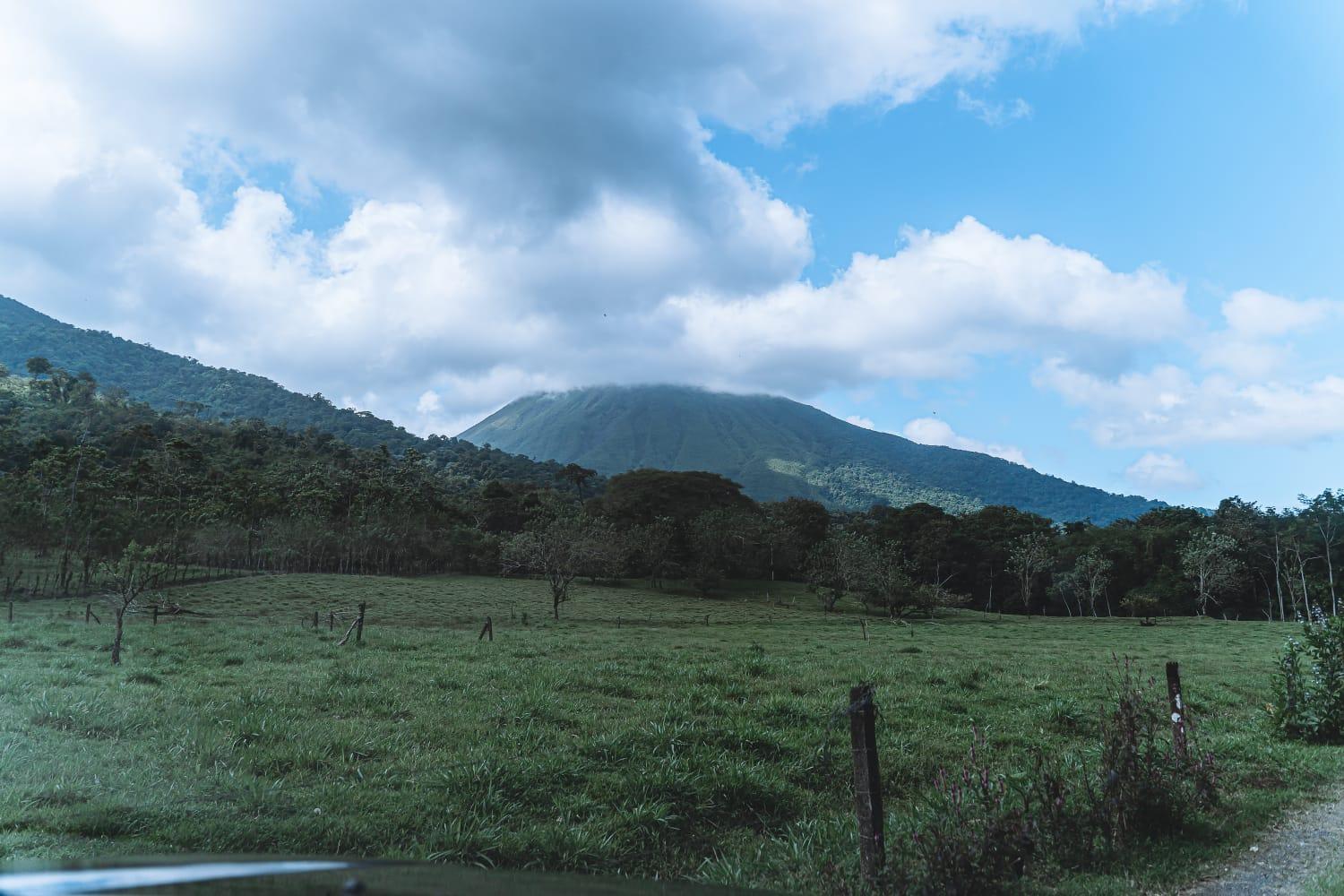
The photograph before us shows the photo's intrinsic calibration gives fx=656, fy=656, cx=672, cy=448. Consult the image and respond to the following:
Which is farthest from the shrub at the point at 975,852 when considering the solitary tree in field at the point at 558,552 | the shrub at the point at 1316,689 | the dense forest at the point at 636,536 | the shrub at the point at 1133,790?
the dense forest at the point at 636,536

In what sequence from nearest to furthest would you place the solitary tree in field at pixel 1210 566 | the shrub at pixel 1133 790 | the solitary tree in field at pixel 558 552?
the shrub at pixel 1133 790 < the solitary tree in field at pixel 558 552 < the solitary tree in field at pixel 1210 566

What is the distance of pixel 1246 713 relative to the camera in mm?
14547

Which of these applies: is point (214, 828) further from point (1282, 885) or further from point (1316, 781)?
point (1316, 781)

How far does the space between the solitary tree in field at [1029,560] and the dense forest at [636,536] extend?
32 cm

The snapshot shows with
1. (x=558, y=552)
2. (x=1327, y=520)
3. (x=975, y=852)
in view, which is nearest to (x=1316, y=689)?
(x=975, y=852)

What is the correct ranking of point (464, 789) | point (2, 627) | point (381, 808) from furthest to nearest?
point (2, 627)
point (464, 789)
point (381, 808)

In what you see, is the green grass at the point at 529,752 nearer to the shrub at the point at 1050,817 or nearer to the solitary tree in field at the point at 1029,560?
the shrub at the point at 1050,817

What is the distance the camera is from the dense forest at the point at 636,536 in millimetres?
64000

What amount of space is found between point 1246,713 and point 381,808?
17.7 m

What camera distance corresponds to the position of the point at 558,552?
195 ft

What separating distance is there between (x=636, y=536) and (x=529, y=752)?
240ft

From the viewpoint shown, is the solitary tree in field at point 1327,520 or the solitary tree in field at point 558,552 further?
the solitary tree in field at point 1327,520

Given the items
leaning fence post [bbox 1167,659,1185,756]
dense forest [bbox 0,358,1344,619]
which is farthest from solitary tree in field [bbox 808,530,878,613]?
leaning fence post [bbox 1167,659,1185,756]

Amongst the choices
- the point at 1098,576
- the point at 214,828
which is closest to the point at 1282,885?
the point at 214,828
